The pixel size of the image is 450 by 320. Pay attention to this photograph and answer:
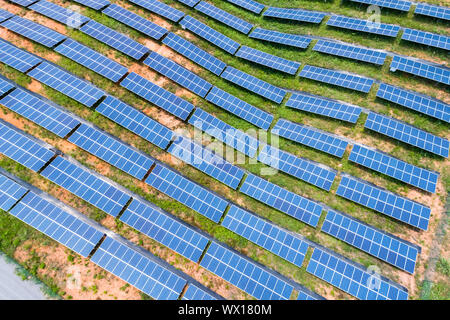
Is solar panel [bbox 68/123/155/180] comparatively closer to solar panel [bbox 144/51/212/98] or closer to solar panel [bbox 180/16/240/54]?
solar panel [bbox 144/51/212/98]

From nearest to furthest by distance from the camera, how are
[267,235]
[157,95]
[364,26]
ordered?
[267,235], [157,95], [364,26]

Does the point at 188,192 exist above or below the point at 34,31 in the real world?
below

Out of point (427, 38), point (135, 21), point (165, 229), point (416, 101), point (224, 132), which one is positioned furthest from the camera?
point (135, 21)

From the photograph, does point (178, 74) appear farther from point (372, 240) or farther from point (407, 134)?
point (372, 240)

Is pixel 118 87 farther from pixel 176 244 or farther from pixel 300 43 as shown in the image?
pixel 300 43

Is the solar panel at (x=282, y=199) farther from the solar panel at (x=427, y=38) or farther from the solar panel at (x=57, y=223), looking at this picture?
the solar panel at (x=427, y=38)

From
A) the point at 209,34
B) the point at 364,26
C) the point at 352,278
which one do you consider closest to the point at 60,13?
the point at 209,34

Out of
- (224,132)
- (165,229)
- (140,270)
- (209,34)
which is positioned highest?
(209,34)
